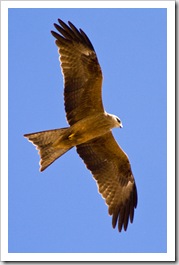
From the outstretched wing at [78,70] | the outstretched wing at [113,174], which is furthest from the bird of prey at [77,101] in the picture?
the outstretched wing at [113,174]

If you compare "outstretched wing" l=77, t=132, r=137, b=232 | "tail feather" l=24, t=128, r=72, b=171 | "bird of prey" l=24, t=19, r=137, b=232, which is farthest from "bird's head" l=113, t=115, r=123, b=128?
"tail feather" l=24, t=128, r=72, b=171

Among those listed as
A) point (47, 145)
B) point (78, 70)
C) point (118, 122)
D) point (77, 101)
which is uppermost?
point (78, 70)

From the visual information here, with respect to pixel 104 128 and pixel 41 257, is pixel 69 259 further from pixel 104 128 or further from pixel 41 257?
pixel 104 128

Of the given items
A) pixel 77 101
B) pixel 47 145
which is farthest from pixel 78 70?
pixel 47 145

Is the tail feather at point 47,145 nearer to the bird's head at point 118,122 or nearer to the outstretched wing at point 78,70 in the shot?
the outstretched wing at point 78,70

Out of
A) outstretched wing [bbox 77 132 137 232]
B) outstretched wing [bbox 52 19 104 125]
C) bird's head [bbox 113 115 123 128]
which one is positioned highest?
outstretched wing [bbox 52 19 104 125]

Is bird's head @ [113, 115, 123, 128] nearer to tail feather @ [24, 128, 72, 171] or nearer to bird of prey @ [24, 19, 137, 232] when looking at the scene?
bird of prey @ [24, 19, 137, 232]

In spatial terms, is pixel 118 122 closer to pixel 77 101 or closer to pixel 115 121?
pixel 115 121
